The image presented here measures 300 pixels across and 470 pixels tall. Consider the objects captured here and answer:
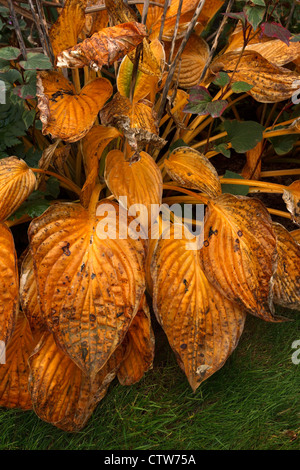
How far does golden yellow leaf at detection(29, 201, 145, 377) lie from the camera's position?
3.34ft

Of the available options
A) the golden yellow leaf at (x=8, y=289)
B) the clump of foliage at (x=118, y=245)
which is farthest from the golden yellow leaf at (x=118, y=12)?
the golden yellow leaf at (x=8, y=289)

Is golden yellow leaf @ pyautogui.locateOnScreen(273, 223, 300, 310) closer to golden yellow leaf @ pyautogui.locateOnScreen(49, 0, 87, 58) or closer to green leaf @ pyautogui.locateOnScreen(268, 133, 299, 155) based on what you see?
green leaf @ pyautogui.locateOnScreen(268, 133, 299, 155)

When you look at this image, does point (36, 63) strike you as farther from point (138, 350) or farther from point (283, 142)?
point (283, 142)

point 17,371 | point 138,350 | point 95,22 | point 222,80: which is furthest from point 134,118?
point 17,371

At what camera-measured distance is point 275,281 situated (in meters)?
1.20

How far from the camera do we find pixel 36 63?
1.05 meters

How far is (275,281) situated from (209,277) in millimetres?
198

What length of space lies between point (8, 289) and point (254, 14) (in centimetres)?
80

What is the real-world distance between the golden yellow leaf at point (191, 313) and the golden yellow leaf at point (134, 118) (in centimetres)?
26

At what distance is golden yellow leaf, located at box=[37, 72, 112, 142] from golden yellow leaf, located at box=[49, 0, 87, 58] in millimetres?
113

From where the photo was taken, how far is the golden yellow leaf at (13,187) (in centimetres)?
105
